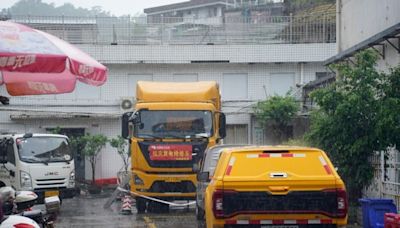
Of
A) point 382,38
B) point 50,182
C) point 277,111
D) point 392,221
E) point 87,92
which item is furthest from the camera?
point 87,92

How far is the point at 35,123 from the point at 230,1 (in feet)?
159

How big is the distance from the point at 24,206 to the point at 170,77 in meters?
23.6

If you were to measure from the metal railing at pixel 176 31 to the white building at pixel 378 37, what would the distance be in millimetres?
9039

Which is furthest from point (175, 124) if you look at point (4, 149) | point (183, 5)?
point (183, 5)

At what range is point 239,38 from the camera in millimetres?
30594

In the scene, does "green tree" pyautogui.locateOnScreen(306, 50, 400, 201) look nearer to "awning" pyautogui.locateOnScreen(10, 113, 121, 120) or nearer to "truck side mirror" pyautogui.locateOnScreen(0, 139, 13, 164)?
"truck side mirror" pyautogui.locateOnScreen(0, 139, 13, 164)

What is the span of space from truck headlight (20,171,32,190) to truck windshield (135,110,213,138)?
3527mm

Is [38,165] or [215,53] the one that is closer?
[38,165]

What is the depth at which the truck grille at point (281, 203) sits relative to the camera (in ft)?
32.9

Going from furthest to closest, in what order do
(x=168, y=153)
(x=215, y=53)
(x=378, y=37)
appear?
(x=215, y=53) < (x=168, y=153) < (x=378, y=37)

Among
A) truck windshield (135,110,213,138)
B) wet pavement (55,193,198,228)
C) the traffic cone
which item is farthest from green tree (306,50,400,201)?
the traffic cone

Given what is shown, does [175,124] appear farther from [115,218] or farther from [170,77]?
[170,77]

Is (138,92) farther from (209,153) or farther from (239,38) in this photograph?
(239,38)

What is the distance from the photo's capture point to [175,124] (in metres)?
18.2
